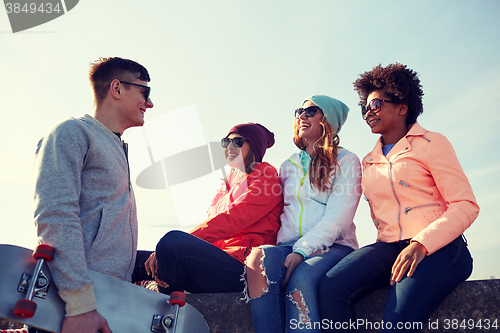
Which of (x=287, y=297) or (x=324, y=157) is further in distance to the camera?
(x=324, y=157)

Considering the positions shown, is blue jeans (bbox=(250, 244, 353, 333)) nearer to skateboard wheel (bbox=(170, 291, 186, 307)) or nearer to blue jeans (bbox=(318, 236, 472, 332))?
blue jeans (bbox=(318, 236, 472, 332))

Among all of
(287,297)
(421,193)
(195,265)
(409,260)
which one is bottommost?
(287,297)

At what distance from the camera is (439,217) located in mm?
2848

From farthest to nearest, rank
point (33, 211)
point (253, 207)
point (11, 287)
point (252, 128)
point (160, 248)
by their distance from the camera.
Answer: point (252, 128)
point (253, 207)
point (160, 248)
point (33, 211)
point (11, 287)

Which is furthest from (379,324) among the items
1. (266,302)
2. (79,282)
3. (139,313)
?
(79,282)

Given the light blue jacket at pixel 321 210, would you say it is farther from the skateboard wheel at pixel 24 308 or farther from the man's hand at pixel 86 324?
the skateboard wheel at pixel 24 308

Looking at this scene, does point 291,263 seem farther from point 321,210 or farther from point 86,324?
point 86,324

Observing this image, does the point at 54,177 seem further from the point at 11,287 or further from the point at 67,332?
the point at 67,332

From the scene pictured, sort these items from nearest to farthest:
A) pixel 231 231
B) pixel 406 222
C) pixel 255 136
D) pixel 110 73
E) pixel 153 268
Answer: pixel 406 222
pixel 153 268
pixel 110 73
pixel 231 231
pixel 255 136

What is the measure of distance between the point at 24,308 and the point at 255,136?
117 inches

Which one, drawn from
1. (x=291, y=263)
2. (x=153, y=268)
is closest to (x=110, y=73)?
(x=153, y=268)

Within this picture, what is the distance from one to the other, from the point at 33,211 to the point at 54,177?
0.22m

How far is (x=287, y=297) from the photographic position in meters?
2.74

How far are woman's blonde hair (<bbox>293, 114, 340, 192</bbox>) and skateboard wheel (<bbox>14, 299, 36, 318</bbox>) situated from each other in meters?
2.47
